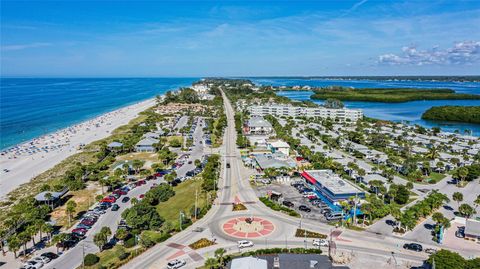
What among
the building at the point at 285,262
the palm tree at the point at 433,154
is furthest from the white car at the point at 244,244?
the palm tree at the point at 433,154

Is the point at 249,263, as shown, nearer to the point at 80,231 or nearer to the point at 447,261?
the point at 447,261

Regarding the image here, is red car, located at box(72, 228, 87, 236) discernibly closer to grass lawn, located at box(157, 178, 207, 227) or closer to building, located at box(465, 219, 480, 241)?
grass lawn, located at box(157, 178, 207, 227)

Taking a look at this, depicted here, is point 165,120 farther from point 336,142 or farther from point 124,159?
point 336,142

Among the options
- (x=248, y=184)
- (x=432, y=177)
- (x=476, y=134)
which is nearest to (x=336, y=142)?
(x=432, y=177)

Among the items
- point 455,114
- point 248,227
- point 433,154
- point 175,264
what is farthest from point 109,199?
point 455,114

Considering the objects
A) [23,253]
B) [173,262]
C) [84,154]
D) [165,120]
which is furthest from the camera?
[165,120]

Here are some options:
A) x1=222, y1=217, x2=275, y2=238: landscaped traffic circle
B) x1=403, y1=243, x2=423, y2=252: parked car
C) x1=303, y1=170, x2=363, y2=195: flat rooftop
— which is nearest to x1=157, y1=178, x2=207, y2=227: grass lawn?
x1=222, y1=217, x2=275, y2=238: landscaped traffic circle
